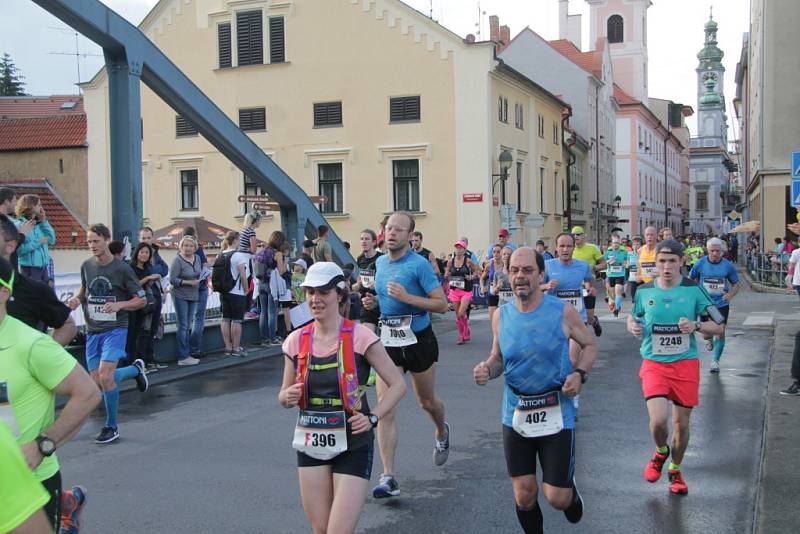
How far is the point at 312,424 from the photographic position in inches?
166

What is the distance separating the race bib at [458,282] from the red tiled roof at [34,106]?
39.1m

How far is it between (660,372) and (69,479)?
4.54m

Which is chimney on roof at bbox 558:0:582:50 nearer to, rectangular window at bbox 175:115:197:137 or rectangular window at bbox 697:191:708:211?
rectangular window at bbox 175:115:197:137

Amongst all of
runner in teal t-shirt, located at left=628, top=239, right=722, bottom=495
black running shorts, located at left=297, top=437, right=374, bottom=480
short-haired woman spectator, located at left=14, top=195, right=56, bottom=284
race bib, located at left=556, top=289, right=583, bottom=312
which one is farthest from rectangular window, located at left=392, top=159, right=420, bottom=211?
black running shorts, located at left=297, top=437, right=374, bottom=480

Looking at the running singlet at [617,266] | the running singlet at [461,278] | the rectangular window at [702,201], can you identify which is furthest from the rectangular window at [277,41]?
the rectangular window at [702,201]

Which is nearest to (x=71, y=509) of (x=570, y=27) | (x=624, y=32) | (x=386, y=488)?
(x=386, y=488)

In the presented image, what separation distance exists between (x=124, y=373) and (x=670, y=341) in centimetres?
504

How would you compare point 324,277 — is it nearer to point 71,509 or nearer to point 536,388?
point 536,388

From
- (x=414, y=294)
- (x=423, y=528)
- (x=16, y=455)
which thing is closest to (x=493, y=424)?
(x=414, y=294)

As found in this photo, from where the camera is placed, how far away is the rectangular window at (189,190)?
34438mm

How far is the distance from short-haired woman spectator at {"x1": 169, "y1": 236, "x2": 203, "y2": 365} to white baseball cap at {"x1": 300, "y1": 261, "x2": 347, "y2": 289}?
330 inches

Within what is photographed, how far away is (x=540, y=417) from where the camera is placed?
4.74m

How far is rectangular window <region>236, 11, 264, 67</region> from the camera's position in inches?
1320

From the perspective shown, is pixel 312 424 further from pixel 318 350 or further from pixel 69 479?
pixel 69 479
